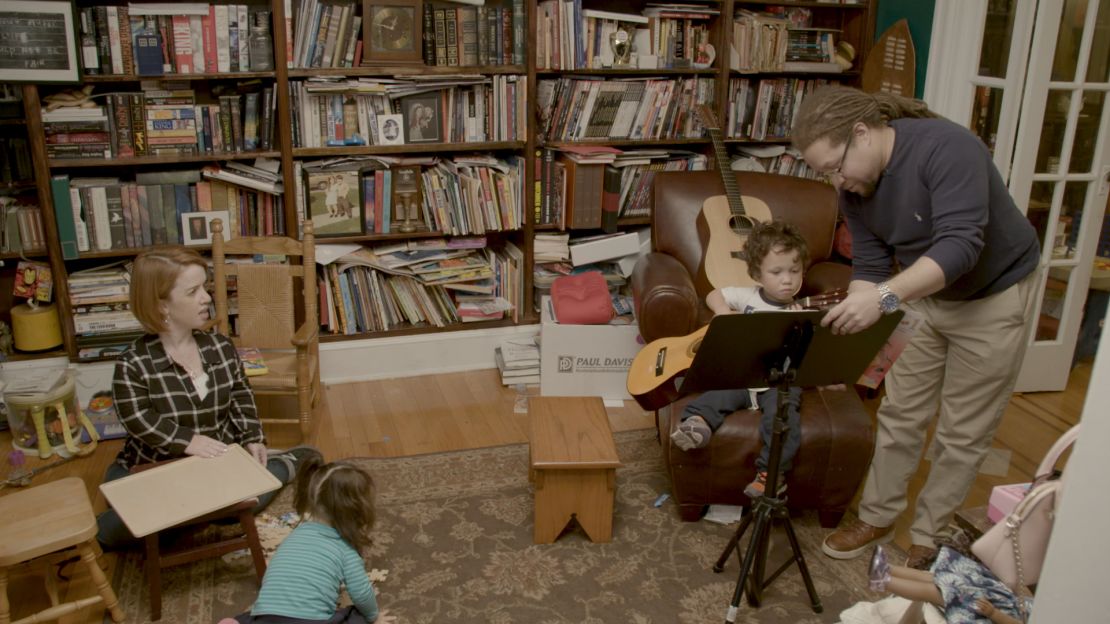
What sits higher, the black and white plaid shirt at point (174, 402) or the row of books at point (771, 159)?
the row of books at point (771, 159)

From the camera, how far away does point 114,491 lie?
2.35 meters

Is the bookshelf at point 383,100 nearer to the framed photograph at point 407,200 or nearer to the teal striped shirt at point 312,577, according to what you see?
the framed photograph at point 407,200

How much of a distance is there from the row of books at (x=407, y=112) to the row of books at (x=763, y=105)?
1.02 m

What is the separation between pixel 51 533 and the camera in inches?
87.1

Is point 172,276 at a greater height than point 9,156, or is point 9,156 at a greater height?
point 9,156

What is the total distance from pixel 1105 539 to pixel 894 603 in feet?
3.32

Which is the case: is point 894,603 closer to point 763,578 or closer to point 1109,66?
point 763,578

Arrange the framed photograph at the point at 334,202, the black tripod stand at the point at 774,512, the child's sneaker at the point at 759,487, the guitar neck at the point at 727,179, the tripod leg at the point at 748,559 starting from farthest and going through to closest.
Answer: the framed photograph at the point at 334,202 < the guitar neck at the point at 727,179 < the child's sneaker at the point at 759,487 < the tripod leg at the point at 748,559 < the black tripod stand at the point at 774,512

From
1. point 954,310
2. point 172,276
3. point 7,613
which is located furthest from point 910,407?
point 7,613

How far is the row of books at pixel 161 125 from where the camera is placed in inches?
131

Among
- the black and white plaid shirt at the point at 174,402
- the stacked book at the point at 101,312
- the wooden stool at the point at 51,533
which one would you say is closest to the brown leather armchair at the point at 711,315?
the black and white plaid shirt at the point at 174,402

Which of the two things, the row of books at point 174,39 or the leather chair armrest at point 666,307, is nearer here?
the leather chair armrest at point 666,307

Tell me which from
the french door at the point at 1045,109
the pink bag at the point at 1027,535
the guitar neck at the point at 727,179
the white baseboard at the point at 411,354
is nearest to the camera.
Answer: the pink bag at the point at 1027,535

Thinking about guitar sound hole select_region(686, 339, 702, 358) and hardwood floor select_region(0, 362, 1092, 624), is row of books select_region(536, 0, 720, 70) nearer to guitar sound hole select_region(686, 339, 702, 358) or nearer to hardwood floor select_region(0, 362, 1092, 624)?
hardwood floor select_region(0, 362, 1092, 624)
